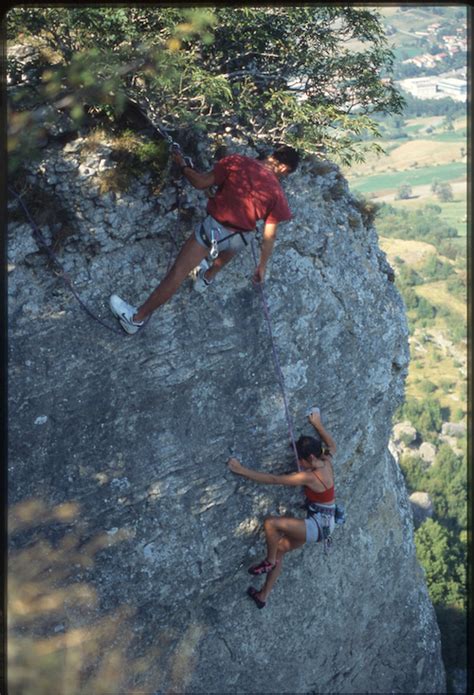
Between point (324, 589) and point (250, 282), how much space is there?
151 inches

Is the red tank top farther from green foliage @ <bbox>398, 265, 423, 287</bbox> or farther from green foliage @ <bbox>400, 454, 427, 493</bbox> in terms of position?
green foliage @ <bbox>398, 265, 423, 287</bbox>

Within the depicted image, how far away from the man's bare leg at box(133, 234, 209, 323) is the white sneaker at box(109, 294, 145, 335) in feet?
0.88

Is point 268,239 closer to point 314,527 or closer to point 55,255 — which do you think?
point 55,255

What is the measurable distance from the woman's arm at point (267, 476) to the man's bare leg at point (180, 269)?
6.21 ft

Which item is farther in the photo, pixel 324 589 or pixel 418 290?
pixel 418 290

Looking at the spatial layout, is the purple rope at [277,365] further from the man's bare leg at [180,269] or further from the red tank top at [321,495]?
the man's bare leg at [180,269]

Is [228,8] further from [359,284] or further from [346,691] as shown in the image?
[346,691]

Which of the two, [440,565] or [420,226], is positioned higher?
[440,565]

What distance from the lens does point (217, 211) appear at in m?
7.45

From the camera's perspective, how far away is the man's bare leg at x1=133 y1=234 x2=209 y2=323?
764 centimetres

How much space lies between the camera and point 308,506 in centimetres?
859

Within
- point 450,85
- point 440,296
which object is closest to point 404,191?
point 440,296

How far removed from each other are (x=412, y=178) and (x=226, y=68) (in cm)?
7075

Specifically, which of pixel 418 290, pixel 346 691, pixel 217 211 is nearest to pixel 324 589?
pixel 346 691
